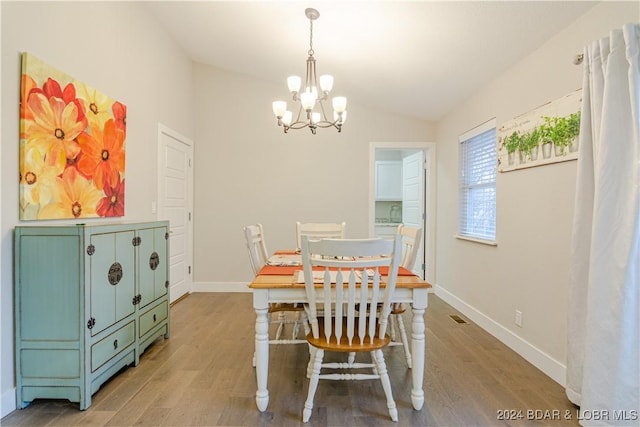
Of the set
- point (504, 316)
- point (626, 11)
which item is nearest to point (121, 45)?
point (626, 11)

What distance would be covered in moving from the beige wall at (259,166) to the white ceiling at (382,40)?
24 centimetres

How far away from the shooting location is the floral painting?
1.97m

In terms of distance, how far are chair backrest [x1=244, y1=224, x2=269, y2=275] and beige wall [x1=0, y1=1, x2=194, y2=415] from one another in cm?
125

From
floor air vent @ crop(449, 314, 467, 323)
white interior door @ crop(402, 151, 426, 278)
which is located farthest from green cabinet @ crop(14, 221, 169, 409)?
white interior door @ crop(402, 151, 426, 278)

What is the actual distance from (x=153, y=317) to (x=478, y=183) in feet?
10.9

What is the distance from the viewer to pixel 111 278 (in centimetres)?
218

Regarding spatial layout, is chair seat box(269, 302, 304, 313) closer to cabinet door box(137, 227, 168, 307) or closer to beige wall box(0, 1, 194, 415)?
cabinet door box(137, 227, 168, 307)

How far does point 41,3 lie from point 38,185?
3.65 ft

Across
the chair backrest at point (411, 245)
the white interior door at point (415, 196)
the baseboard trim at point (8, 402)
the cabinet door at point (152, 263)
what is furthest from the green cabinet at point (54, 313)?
the white interior door at point (415, 196)

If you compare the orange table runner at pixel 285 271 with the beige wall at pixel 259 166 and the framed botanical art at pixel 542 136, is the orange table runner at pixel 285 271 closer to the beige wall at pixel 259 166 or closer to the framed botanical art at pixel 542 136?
the framed botanical art at pixel 542 136

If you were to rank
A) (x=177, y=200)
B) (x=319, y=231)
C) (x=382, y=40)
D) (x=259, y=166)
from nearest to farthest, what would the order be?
(x=382, y=40) < (x=319, y=231) < (x=177, y=200) < (x=259, y=166)

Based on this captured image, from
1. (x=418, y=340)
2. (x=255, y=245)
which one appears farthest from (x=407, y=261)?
(x=255, y=245)

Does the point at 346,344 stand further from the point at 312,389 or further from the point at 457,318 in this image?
the point at 457,318

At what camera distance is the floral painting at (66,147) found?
1972 mm
